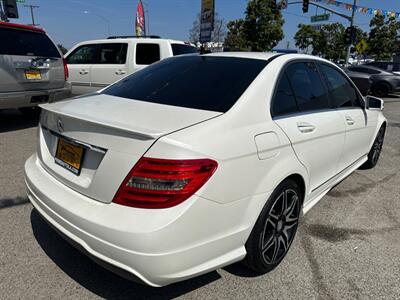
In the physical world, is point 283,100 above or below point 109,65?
above

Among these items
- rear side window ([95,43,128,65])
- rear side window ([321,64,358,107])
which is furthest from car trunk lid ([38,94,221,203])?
rear side window ([95,43,128,65])

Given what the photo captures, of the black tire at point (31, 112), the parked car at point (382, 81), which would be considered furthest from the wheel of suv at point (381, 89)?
the black tire at point (31, 112)

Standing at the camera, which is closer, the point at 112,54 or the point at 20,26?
the point at 20,26

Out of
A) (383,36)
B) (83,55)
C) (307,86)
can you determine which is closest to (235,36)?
(383,36)

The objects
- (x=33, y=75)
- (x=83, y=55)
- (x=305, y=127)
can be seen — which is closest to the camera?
(x=305, y=127)

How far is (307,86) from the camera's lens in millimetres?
2902

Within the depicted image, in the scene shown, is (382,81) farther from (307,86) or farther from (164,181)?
(164,181)

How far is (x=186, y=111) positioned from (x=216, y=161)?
48 cm

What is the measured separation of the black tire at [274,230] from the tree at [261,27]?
125 feet

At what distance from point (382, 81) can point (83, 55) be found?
529 inches

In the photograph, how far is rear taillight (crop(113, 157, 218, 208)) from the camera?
1.71 metres

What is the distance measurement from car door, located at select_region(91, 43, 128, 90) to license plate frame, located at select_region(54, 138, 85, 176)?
5.74m

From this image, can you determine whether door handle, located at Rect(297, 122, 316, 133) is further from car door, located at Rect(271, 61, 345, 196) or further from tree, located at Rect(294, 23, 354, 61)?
tree, located at Rect(294, 23, 354, 61)

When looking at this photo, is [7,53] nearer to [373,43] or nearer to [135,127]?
[135,127]
